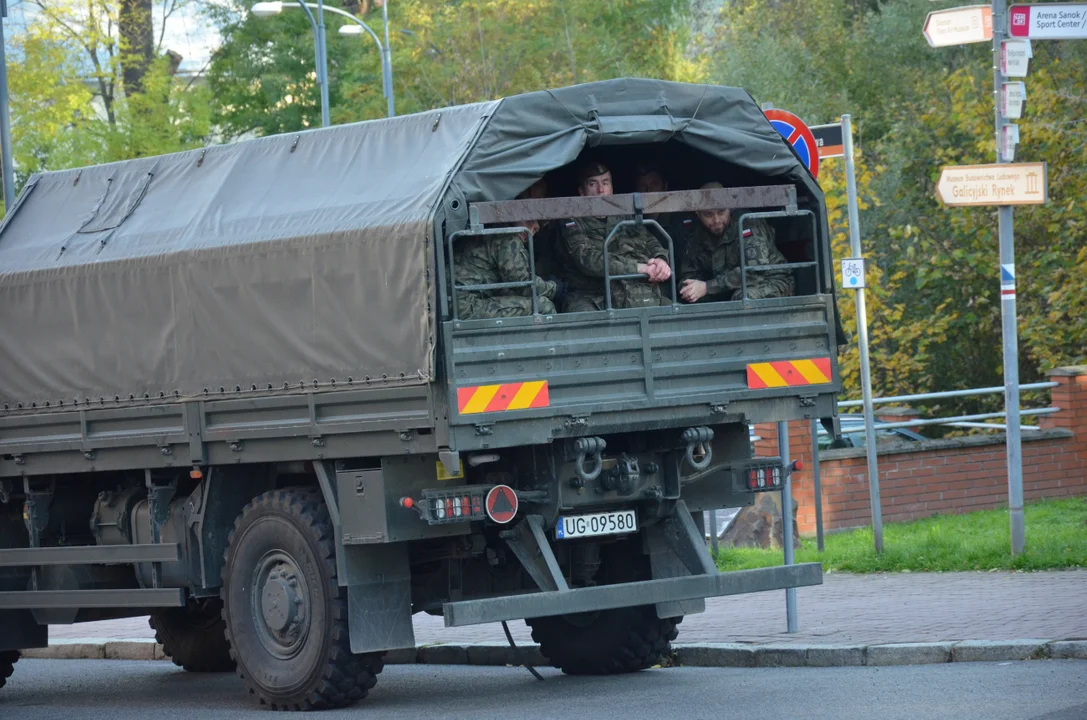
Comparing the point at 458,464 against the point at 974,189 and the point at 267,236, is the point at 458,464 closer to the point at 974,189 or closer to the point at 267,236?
the point at 267,236

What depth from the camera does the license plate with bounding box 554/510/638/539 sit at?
898 centimetres

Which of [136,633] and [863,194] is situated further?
[863,194]

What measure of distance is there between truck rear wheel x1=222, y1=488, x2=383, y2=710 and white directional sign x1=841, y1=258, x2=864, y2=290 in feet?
18.4

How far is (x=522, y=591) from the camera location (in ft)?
31.4

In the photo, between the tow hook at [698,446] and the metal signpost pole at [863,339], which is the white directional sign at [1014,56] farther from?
the tow hook at [698,446]

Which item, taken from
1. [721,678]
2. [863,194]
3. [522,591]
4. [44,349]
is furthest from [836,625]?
[863,194]

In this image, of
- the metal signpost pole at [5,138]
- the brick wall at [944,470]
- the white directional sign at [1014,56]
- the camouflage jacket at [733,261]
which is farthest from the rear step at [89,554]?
the metal signpost pole at [5,138]

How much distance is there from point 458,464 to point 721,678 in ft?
7.48

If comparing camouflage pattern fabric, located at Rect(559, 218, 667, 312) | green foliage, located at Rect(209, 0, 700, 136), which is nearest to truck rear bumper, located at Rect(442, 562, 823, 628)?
camouflage pattern fabric, located at Rect(559, 218, 667, 312)

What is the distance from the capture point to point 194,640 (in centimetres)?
1197

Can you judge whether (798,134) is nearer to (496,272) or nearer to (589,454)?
(496,272)

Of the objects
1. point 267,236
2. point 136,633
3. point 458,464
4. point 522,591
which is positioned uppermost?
point 267,236

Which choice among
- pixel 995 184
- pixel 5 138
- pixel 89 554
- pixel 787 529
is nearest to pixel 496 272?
pixel 787 529

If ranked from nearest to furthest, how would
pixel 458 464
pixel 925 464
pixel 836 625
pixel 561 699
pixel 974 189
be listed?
pixel 458 464 < pixel 561 699 < pixel 836 625 < pixel 974 189 < pixel 925 464
